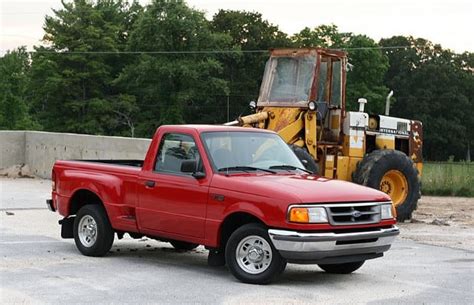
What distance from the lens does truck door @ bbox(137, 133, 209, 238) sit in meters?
9.77

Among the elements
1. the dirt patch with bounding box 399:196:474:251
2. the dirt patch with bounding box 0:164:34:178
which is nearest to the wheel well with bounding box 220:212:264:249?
the dirt patch with bounding box 399:196:474:251

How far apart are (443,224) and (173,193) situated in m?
8.10

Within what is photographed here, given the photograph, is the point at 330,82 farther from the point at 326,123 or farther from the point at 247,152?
the point at 247,152

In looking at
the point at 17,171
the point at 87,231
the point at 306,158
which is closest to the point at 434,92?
the point at 17,171

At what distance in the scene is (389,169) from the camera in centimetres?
1655

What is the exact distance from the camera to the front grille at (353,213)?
9.03 meters

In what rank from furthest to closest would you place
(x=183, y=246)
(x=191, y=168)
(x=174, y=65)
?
1. (x=174, y=65)
2. (x=183, y=246)
3. (x=191, y=168)

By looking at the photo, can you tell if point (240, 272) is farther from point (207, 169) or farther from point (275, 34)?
point (275, 34)

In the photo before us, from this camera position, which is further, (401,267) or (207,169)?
(401,267)

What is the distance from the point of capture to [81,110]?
3027 inches

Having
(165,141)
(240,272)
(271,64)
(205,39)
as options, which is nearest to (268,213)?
(240,272)

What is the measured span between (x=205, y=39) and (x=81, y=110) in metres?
13.3

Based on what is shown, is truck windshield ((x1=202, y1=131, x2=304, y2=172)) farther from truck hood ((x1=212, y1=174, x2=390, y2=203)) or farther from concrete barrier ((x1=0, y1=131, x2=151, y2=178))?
concrete barrier ((x1=0, y1=131, x2=151, y2=178))

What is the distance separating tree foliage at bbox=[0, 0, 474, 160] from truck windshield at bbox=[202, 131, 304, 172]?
6030cm
